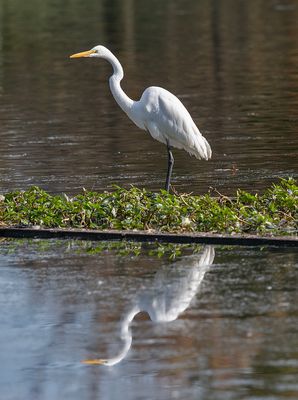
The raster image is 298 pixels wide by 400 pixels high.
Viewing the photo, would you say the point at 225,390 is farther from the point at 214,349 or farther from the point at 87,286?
the point at 87,286

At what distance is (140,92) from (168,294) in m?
17.7

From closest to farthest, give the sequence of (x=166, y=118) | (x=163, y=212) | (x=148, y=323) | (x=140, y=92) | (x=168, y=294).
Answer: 1. (x=148, y=323)
2. (x=168, y=294)
3. (x=163, y=212)
4. (x=166, y=118)
5. (x=140, y=92)

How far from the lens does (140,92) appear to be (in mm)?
27062

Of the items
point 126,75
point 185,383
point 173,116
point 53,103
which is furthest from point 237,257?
point 126,75

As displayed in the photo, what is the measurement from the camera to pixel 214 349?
812 centimetres

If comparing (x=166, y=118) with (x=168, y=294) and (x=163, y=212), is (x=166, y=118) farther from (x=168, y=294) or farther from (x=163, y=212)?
(x=168, y=294)

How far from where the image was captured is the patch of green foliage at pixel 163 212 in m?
12.0

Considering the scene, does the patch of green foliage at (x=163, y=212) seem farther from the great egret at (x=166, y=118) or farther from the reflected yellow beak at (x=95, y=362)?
the reflected yellow beak at (x=95, y=362)

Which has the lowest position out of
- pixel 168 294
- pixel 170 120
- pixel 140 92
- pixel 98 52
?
pixel 140 92

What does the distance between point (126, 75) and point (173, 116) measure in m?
15.9

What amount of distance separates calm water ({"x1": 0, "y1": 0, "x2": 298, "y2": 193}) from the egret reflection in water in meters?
4.55

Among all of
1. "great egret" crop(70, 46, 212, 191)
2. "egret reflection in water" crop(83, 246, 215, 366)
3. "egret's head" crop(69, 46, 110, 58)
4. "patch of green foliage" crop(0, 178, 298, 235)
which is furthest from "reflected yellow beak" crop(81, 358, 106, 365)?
"egret's head" crop(69, 46, 110, 58)

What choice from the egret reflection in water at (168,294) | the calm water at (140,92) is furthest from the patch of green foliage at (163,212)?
the calm water at (140,92)

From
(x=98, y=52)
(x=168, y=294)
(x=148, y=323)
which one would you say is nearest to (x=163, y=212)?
(x=168, y=294)
